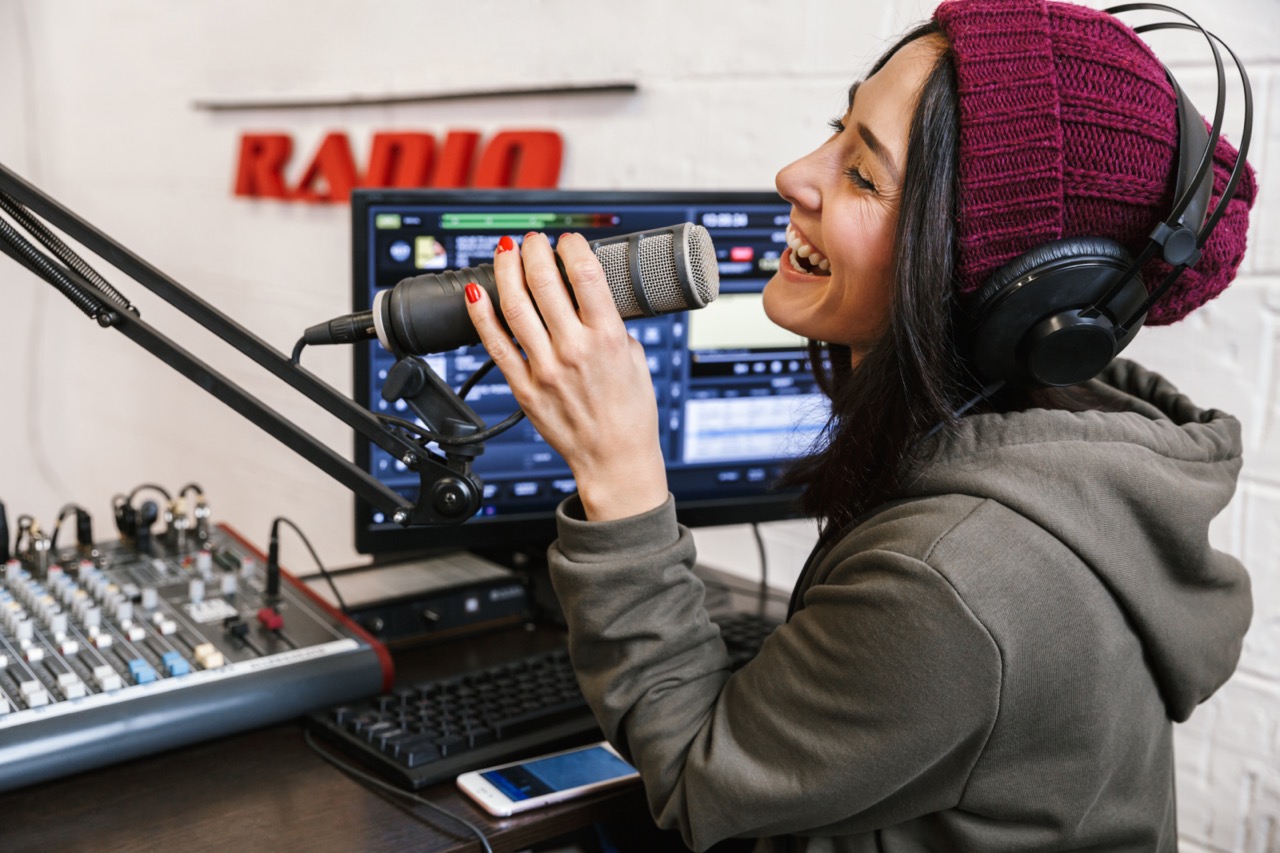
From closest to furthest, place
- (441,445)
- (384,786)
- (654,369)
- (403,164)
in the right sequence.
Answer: (441,445), (384,786), (654,369), (403,164)

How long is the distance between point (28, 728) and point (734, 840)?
1.94 ft

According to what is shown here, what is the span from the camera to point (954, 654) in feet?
2.32

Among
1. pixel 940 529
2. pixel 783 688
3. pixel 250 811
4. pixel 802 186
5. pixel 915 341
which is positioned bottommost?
pixel 250 811

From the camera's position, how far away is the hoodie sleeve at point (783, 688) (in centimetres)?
71

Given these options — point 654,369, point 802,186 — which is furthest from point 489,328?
point 654,369

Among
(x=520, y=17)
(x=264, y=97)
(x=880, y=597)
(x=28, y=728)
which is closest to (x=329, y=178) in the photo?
(x=264, y=97)

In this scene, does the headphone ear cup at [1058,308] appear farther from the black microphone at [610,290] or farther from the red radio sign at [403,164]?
the red radio sign at [403,164]

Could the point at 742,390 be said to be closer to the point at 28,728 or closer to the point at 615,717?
the point at 615,717

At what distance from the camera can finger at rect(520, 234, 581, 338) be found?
80 centimetres

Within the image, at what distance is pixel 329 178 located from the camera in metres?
2.30

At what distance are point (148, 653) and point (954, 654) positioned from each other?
0.65 meters

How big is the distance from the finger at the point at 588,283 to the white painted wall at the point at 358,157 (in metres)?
0.73

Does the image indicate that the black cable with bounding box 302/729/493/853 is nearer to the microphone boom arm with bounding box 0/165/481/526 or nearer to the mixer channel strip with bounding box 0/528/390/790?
the mixer channel strip with bounding box 0/528/390/790

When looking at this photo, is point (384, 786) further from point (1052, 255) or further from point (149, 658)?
point (1052, 255)
